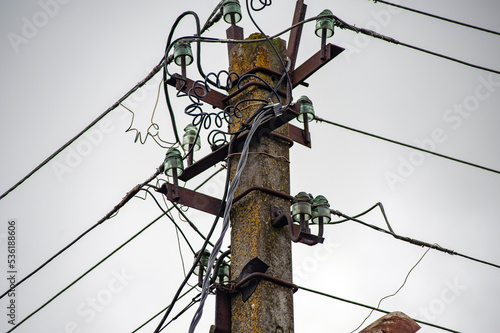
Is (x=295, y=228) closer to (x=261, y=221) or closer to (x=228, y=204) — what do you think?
(x=261, y=221)

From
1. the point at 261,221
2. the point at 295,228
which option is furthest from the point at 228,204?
the point at 295,228

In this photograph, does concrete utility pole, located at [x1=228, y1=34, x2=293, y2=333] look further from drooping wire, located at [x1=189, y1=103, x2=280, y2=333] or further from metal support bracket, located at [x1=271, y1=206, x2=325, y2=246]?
drooping wire, located at [x1=189, y1=103, x2=280, y2=333]

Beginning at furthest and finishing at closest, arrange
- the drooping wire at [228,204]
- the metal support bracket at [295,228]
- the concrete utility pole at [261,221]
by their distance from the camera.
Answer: the metal support bracket at [295,228], the concrete utility pole at [261,221], the drooping wire at [228,204]

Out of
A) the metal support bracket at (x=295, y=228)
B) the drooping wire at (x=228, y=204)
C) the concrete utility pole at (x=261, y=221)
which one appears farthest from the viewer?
the metal support bracket at (x=295, y=228)

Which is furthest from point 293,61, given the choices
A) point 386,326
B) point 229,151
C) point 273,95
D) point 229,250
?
point 386,326

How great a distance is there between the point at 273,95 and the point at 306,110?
0.29 metres

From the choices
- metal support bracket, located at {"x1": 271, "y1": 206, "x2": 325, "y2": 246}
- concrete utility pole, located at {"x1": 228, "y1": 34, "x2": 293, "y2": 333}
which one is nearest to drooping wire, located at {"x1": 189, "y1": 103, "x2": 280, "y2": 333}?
concrete utility pole, located at {"x1": 228, "y1": 34, "x2": 293, "y2": 333}

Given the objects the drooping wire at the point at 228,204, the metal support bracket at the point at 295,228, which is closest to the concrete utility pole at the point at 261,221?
the metal support bracket at the point at 295,228

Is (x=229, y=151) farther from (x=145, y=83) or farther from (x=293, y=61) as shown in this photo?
(x=145, y=83)

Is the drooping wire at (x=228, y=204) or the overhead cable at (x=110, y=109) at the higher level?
the overhead cable at (x=110, y=109)

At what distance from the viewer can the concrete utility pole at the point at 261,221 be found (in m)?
5.94

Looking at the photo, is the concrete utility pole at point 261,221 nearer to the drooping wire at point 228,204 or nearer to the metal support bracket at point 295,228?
the metal support bracket at point 295,228

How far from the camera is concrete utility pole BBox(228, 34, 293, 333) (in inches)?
234

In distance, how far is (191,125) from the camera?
7234 millimetres
